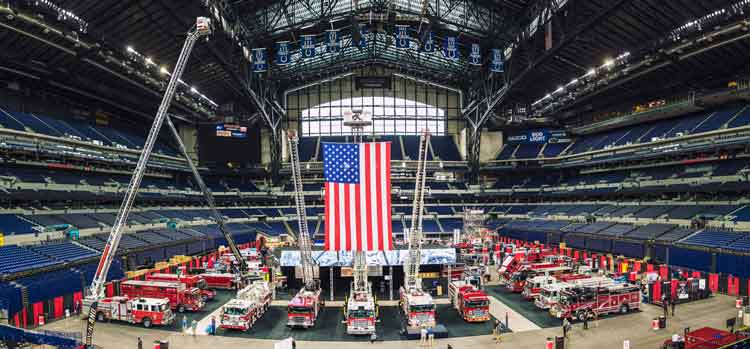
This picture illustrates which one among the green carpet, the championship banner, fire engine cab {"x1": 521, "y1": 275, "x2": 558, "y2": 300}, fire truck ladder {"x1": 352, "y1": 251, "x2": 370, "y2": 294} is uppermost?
the championship banner

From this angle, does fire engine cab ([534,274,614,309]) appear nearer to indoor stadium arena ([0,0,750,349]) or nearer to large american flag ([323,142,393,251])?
indoor stadium arena ([0,0,750,349])

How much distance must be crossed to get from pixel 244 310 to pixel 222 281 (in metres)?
12.3

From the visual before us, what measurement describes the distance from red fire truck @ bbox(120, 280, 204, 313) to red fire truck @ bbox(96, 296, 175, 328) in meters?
2.48

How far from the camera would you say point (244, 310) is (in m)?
22.5

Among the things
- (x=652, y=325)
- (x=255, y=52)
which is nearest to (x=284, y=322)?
(x=652, y=325)

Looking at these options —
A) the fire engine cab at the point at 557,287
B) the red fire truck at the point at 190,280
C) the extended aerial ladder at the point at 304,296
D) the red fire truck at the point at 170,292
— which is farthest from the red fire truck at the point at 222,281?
the fire engine cab at the point at 557,287

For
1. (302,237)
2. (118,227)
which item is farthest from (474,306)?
(118,227)

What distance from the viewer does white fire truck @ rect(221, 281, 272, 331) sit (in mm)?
22391

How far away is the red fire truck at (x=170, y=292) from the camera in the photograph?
26.2 m

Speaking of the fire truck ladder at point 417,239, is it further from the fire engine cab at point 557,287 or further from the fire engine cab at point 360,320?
the fire engine cab at point 557,287

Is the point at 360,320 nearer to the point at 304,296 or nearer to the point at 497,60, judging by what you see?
the point at 304,296

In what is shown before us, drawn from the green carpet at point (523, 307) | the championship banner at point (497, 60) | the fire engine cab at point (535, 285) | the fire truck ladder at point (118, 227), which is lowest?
the green carpet at point (523, 307)

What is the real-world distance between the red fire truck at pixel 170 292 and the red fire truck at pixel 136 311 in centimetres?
248

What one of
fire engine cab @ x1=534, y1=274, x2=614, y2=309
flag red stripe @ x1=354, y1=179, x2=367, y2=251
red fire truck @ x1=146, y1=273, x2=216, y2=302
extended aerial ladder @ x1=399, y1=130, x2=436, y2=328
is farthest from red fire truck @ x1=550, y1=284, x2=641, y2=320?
red fire truck @ x1=146, y1=273, x2=216, y2=302
